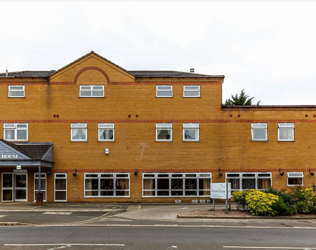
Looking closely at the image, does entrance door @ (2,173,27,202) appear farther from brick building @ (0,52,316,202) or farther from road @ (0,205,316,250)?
road @ (0,205,316,250)

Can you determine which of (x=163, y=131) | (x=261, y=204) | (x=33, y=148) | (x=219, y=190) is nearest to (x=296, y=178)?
(x=261, y=204)

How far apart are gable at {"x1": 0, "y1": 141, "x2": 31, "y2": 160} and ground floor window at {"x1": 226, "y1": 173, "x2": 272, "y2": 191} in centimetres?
1428

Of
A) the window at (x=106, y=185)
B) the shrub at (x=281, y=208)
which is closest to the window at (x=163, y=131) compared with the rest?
the window at (x=106, y=185)

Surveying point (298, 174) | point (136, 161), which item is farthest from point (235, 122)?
point (136, 161)

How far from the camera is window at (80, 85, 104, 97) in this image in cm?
2675

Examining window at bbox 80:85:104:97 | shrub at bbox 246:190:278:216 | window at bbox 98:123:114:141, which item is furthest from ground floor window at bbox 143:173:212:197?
shrub at bbox 246:190:278:216

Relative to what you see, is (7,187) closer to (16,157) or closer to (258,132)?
(16,157)

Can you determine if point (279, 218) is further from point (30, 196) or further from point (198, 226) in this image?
point (30, 196)

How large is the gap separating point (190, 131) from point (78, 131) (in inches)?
321

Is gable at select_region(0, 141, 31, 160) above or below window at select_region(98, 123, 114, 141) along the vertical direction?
below

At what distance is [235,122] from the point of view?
1059 inches

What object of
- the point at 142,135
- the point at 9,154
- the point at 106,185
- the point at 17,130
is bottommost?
the point at 106,185

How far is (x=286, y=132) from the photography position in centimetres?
2703

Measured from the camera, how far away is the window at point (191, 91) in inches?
1064
